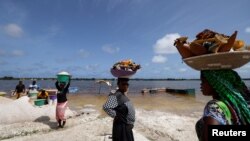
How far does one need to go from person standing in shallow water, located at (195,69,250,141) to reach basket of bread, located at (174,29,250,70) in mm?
81

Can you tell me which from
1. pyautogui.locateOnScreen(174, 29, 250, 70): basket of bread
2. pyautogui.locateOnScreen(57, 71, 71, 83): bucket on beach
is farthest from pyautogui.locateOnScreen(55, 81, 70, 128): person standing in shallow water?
pyautogui.locateOnScreen(174, 29, 250, 70): basket of bread

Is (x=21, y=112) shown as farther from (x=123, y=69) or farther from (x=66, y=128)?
(x=123, y=69)

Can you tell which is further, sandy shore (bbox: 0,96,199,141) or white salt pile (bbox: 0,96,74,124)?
white salt pile (bbox: 0,96,74,124)

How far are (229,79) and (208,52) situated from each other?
28cm

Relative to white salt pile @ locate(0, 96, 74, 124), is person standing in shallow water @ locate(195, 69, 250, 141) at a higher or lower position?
higher

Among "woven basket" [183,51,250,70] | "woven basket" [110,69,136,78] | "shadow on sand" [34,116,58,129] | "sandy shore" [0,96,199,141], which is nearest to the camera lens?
"woven basket" [183,51,250,70]

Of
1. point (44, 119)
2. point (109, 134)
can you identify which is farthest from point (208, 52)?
point (44, 119)

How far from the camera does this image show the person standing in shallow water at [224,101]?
5.96 ft

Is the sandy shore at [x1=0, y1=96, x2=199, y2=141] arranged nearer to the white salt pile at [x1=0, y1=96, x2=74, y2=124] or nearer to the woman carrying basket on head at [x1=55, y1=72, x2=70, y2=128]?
the white salt pile at [x1=0, y1=96, x2=74, y2=124]

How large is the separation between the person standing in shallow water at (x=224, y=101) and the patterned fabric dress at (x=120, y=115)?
2344 mm

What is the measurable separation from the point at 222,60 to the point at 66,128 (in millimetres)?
8402

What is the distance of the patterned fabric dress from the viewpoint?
14.0 feet

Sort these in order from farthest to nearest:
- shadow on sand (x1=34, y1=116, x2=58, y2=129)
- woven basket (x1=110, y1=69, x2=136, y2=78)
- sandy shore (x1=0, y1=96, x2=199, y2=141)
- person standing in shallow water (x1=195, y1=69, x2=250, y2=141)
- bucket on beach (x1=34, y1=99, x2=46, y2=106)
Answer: bucket on beach (x1=34, y1=99, x2=46, y2=106) < shadow on sand (x1=34, y1=116, x2=58, y2=129) < sandy shore (x1=0, y1=96, x2=199, y2=141) < woven basket (x1=110, y1=69, x2=136, y2=78) < person standing in shallow water (x1=195, y1=69, x2=250, y2=141)

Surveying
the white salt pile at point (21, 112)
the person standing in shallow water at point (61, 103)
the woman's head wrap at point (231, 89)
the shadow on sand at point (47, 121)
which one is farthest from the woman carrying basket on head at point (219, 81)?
the white salt pile at point (21, 112)
